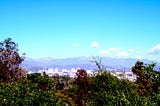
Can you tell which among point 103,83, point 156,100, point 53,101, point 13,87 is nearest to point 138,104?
point 156,100

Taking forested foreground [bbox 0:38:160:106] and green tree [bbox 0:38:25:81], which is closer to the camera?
forested foreground [bbox 0:38:160:106]

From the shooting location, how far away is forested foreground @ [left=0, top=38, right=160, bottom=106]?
13.0 meters

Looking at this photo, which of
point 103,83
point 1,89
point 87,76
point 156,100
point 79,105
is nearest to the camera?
point 156,100

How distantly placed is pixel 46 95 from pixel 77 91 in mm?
31063

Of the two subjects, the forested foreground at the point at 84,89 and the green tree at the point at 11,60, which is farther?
the green tree at the point at 11,60

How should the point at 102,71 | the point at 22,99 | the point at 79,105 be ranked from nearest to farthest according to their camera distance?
the point at 22,99
the point at 102,71
the point at 79,105

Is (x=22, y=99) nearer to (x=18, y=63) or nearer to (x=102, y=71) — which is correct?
(x=102, y=71)

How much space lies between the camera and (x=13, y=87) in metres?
20.6

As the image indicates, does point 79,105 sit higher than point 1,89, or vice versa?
point 1,89

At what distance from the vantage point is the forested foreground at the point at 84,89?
A: 42.7ft

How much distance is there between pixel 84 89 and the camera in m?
48.0

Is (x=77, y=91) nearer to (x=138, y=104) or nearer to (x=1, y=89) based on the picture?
(x=1, y=89)

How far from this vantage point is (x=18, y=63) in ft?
175

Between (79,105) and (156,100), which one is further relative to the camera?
(79,105)
